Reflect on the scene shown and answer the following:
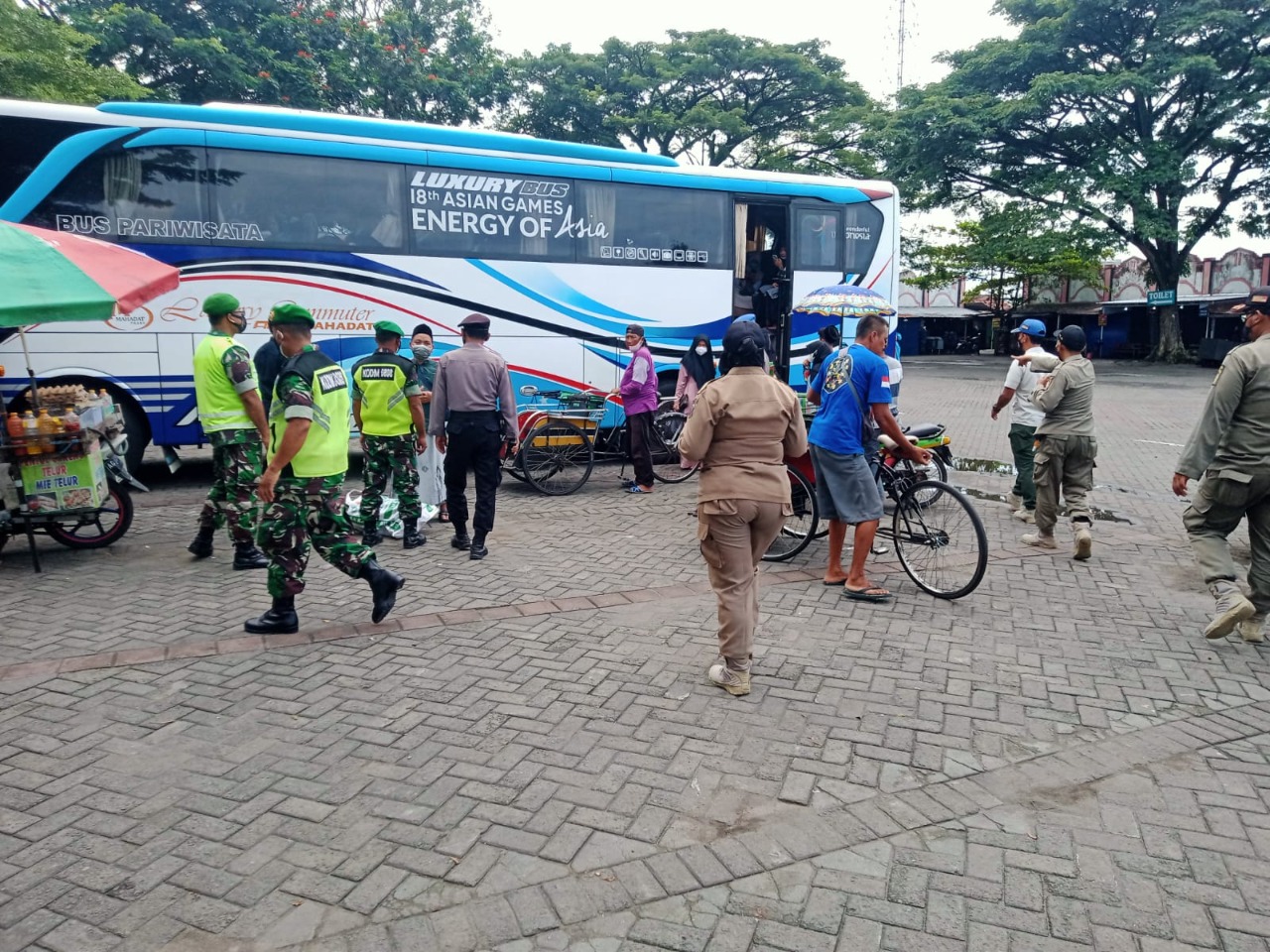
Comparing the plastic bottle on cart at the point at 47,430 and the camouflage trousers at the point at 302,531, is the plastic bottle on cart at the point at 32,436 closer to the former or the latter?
the plastic bottle on cart at the point at 47,430

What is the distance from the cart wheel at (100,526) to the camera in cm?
644

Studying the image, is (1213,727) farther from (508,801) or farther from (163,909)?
(163,909)

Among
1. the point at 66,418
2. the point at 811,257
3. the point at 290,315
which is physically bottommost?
the point at 66,418

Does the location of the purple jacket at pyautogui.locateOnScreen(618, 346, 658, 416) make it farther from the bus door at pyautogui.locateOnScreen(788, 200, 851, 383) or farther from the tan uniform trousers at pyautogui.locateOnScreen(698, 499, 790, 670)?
the tan uniform trousers at pyautogui.locateOnScreen(698, 499, 790, 670)

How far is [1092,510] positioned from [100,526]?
834 cm

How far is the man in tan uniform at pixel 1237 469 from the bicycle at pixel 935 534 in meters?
1.13

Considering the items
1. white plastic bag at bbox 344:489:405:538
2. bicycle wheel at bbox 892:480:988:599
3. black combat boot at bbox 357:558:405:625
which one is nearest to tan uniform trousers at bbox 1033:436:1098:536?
bicycle wheel at bbox 892:480:988:599

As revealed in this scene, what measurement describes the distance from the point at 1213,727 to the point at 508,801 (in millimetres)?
3035

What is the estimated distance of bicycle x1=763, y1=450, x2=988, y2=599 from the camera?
543 centimetres

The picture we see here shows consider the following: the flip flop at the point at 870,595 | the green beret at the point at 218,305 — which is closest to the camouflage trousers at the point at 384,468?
the green beret at the point at 218,305

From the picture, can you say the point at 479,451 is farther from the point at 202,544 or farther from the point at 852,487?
the point at 852,487

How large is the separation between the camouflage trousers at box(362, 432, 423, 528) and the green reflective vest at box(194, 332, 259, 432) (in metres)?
0.91

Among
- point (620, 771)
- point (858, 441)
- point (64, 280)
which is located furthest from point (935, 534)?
point (64, 280)

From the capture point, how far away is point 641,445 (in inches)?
357
